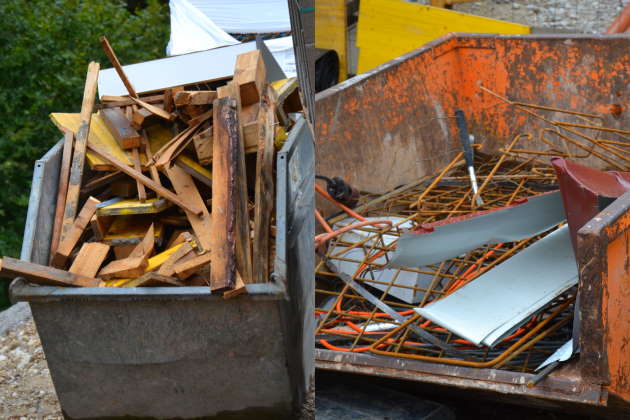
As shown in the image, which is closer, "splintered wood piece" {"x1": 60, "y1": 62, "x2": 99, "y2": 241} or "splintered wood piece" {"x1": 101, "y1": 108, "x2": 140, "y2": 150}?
"splintered wood piece" {"x1": 60, "y1": 62, "x2": 99, "y2": 241}

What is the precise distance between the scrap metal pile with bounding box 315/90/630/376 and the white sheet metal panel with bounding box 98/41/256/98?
1.13 metres

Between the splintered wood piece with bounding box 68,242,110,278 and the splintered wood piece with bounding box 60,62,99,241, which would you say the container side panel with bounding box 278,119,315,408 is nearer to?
the splintered wood piece with bounding box 68,242,110,278

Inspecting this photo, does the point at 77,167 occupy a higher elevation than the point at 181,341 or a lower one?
higher

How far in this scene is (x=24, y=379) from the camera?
4484mm

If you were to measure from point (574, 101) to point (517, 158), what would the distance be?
25.7 inches

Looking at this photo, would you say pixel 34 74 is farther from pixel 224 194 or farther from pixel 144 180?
pixel 224 194

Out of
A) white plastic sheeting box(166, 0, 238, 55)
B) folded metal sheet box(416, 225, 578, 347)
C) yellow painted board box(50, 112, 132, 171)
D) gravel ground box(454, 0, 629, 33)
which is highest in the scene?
gravel ground box(454, 0, 629, 33)

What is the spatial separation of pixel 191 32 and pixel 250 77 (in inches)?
153

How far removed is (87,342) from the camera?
2990 mm

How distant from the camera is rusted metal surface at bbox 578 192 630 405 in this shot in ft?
9.45

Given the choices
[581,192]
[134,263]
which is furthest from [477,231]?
[134,263]

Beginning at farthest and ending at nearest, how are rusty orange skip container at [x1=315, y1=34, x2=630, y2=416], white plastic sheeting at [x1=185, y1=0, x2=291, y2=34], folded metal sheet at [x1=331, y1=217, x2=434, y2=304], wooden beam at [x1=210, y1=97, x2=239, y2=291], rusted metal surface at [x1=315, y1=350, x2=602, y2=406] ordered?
white plastic sheeting at [x1=185, y1=0, x2=291, y2=34] → rusty orange skip container at [x1=315, y1=34, x2=630, y2=416] → folded metal sheet at [x1=331, y1=217, x2=434, y2=304] → rusted metal surface at [x1=315, y1=350, x2=602, y2=406] → wooden beam at [x1=210, y1=97, x2=239, y2=291]

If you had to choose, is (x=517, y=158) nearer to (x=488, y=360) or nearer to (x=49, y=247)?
(x=488, y=360)

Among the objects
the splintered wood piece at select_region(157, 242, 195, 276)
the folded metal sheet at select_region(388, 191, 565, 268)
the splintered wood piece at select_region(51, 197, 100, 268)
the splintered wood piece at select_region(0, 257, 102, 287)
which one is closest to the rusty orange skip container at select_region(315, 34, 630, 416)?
the folded metal sheet at select_region(388, 191, 565, 268)
